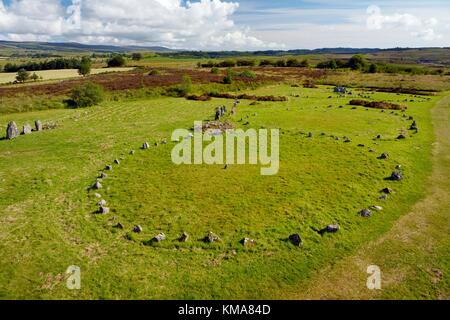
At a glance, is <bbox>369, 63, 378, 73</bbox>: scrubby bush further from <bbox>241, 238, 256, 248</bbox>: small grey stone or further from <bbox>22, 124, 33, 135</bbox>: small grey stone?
<bbox>241, 238, 256, 248</bbox>: small grey stone

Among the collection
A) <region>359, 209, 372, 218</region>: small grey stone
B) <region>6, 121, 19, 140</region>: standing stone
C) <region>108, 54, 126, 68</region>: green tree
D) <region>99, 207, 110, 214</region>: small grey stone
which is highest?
<region>108, 54, 126, 68</region>: green tree

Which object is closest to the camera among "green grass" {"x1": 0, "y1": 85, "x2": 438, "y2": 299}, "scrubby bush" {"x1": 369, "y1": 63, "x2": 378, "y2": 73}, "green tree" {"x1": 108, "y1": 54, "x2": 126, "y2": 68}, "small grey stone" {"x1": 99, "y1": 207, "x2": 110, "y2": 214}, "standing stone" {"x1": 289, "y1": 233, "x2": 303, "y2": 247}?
"green grass" {"x1": 0, "y1": 85, "x2": 438, "y2": 299}

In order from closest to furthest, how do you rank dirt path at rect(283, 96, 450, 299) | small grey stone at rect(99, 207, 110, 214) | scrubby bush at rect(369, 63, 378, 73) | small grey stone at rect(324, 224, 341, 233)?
dirt path at rect(283, 96, 450, 299) → small grey stone at rect(324, 224, 341, 233) → small grey stone at rect(99, 207, 110, 214) → scrubby bush at rect(369, 63, 378, 73)

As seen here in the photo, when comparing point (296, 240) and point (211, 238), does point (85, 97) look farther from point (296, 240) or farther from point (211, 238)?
point (296, 240)

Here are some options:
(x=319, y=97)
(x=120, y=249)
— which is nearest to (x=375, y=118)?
(x=319, y=97)

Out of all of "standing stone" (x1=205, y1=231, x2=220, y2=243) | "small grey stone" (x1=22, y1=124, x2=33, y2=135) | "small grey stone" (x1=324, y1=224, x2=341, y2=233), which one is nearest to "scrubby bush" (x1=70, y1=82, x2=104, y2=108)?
"small grey stone" (x1=22, y1=124, x2=33, y2=135)

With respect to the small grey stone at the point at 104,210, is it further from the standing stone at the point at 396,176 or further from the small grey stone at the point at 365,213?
the standing stone at the point at 396,176

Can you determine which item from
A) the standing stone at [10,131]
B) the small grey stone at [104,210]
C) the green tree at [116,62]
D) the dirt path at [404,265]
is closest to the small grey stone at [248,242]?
the dirt path at [404,265]
